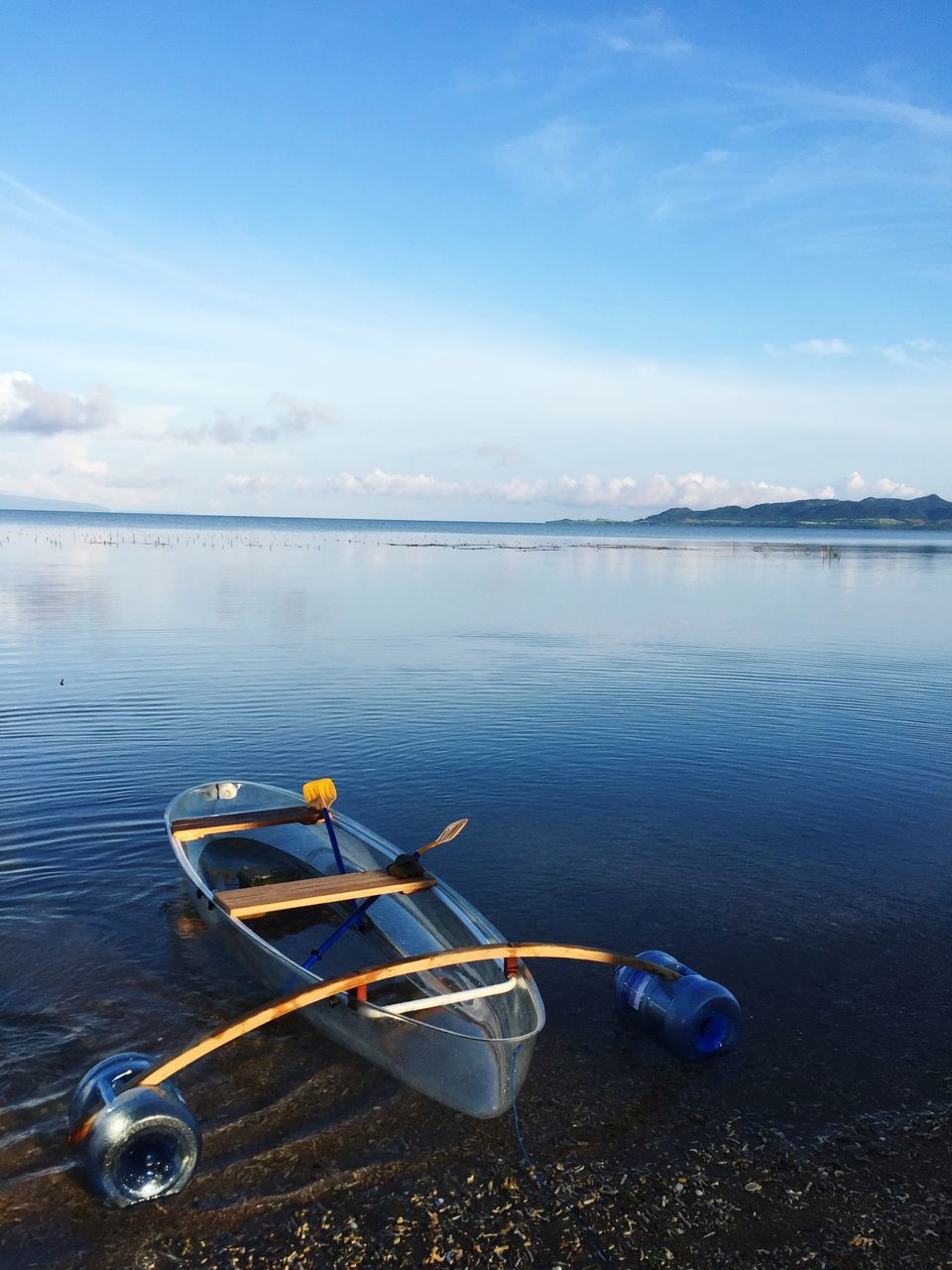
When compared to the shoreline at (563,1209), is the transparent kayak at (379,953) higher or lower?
higher

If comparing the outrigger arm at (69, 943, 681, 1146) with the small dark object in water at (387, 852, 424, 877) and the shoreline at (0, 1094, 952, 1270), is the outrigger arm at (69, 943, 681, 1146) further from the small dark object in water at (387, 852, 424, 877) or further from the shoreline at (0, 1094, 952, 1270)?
the small dark object in water at (387, 852, 424, 877)

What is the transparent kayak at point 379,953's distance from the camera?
8.23 m

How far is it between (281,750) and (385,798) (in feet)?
13.4

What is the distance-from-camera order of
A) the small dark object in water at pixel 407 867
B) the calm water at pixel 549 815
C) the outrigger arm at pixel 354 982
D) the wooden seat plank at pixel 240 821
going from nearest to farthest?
the outrigger arm at pixel 354 982
the calm water at pixel 549 815
the small dark object in water at pixel 407 867
the wooden seat plank at pixel 240 821

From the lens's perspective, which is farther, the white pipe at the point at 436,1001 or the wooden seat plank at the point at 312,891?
the wooden seat plank at the point at 312,891

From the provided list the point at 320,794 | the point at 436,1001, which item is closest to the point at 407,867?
the point at 436,1001

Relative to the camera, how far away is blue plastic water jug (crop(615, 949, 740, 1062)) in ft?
30.1

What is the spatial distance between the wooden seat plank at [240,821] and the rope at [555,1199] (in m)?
6.24

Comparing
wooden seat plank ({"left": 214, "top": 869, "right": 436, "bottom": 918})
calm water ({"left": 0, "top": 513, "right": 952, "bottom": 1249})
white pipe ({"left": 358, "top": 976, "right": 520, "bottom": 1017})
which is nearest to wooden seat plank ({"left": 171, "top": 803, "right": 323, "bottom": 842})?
calm water ({"left": 0, "top": 513, "right": 952, "bottom": 1249})

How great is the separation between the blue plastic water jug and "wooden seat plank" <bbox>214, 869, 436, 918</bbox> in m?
2.82

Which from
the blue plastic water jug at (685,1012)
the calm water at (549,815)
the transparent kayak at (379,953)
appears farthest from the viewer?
the calm water at (549,815)

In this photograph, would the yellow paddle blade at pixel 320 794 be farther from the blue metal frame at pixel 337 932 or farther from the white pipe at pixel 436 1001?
the white pipe at pixel 436 1001

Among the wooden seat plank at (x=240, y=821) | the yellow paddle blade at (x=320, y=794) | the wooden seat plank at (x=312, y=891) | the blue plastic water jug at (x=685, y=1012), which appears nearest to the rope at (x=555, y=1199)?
the blue plastic water jug at (x=685, y=1012)

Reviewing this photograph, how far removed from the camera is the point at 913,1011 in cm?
1012
